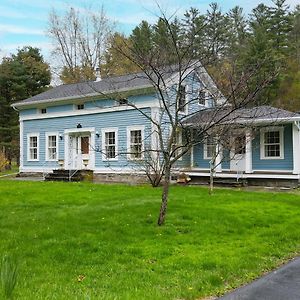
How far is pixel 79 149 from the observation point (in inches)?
923

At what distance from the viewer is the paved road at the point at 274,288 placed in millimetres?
4941

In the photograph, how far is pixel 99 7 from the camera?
140 feet

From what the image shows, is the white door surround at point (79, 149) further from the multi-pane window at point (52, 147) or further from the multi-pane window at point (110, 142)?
the multi-pane window at point (52, 147)

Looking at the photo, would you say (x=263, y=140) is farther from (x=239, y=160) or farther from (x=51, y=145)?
(x=51, y=145)

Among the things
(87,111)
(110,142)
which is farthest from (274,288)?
(87,111)

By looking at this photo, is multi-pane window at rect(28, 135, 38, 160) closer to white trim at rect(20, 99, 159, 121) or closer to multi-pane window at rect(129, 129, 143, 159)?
white trim at rect(20, 99, 159, 121)

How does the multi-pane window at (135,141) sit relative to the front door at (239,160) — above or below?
above

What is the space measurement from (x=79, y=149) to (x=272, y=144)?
1043 cm

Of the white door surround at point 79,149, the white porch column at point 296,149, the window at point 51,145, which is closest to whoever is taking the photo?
the white porch column at point 296,149

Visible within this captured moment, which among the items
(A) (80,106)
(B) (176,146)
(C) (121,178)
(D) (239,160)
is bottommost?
(C) (121,178)

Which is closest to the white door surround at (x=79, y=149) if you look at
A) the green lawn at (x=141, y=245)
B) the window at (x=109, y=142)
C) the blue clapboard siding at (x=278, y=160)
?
the window at (x=109, y=142)

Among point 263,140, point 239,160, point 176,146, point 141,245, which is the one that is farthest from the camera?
point 239,160

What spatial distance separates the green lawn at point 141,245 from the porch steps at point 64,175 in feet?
29.7

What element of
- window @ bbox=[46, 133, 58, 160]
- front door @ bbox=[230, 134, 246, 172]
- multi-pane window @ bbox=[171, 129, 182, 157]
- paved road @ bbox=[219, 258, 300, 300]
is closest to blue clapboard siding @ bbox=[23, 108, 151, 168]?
window @ bbox=[46, 133, 58, 160]
